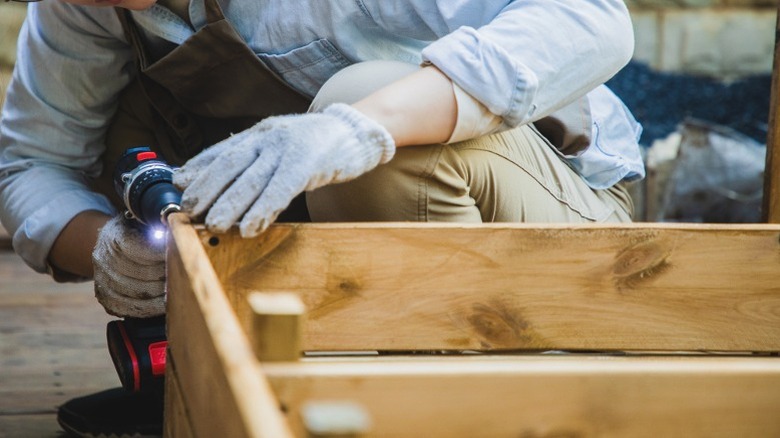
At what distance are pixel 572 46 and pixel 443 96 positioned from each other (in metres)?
0.18

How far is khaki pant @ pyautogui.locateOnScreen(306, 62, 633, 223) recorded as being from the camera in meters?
1.18

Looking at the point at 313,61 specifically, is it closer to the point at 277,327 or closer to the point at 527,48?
the point at 527,48

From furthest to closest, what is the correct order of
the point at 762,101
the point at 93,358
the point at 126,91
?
the point at 762,101, the point at 93,358, the point at 126,91

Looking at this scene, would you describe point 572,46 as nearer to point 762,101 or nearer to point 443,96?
point 443,96

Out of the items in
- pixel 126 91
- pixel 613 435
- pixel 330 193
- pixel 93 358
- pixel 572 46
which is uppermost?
pixel 572 46

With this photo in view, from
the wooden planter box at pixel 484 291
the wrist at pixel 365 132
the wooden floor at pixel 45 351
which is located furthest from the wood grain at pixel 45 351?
the wrist at pixel 365 132

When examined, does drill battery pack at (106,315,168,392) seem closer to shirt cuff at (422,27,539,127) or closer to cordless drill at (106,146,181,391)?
cordless drill at (106,146,181,391)

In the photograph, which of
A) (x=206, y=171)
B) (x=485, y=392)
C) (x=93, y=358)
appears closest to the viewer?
(x=485, y=392)

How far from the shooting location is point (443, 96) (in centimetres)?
110

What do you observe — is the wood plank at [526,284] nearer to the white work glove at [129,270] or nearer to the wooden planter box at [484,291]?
the wooden planter box at [484,291]

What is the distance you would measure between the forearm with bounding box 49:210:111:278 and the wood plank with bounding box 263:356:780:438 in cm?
88

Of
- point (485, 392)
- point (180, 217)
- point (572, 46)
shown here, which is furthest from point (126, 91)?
point (485, 392)

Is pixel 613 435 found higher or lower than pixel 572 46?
lower

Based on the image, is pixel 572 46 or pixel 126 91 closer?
pixel 572 46
